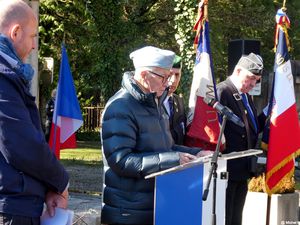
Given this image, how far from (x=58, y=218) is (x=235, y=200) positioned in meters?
3.07

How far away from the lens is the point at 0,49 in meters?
2.63

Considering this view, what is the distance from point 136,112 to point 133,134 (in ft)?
0.45

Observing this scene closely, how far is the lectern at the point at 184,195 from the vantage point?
367 centimetres

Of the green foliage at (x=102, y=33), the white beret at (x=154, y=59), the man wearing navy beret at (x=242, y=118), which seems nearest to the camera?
the white beret at (x=154, y=59)

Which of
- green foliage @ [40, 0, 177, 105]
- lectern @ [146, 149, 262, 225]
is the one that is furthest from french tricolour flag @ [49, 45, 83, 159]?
green foliage @ [40, 0, 177, 105]

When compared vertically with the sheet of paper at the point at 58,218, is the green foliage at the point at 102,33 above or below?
above

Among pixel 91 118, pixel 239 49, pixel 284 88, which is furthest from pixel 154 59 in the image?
pixel 91 118

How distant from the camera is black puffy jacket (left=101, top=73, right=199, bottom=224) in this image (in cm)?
366

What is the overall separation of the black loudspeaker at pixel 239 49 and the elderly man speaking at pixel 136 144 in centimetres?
525

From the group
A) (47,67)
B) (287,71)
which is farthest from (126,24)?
(287,71)

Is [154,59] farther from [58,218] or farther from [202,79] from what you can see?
[202,79]

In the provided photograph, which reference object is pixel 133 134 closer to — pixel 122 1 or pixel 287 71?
pixel 287 71

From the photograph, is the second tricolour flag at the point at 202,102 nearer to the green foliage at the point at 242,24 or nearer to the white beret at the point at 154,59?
the white beret at the point at 154,59

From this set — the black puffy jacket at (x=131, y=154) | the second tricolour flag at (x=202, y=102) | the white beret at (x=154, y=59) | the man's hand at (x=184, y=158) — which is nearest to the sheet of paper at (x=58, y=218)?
the black puffy jacket at (x=131, y=154)
